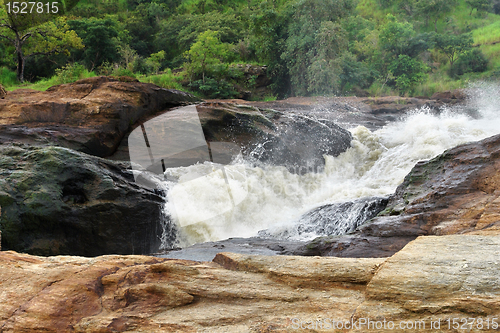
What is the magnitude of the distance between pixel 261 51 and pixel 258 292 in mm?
20223

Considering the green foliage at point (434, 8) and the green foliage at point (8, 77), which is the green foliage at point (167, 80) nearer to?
the green foliage at point (8, 77)

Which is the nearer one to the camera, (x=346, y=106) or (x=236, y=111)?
(x=236, y=111)

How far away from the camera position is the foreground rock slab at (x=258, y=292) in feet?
6.28

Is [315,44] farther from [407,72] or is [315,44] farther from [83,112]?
[83,112]

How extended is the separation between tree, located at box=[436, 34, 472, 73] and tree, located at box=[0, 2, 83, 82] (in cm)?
2079

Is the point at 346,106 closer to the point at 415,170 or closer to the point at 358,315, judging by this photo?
the point at 415,170

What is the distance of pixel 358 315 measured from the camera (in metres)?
1.94

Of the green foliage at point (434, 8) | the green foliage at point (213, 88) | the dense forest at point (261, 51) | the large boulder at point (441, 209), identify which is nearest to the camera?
the large boulder at point (441, 209)

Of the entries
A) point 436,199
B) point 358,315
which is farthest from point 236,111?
point 358,315

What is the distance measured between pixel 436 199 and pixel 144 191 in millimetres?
4267

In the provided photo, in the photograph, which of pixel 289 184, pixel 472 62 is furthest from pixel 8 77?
pixel 472 62

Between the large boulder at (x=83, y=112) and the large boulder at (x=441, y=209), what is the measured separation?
5.21m

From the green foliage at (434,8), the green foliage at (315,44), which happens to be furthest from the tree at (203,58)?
the green foliage at (434,8)

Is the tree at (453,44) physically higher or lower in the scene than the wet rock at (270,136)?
higher
